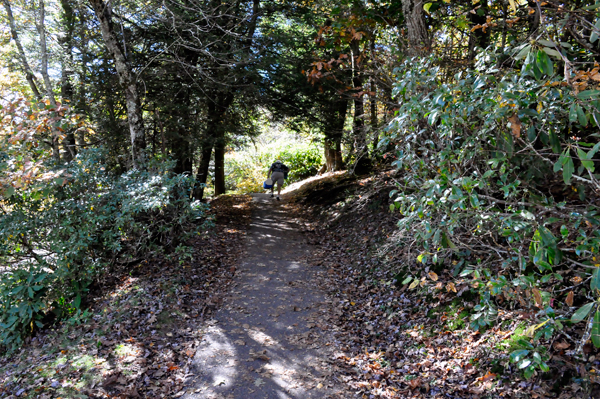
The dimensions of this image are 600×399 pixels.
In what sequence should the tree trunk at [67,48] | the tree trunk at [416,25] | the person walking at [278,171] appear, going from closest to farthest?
the tree trunk at [416,25]
the tree trunk at [67,48]
the person walking at [278,171]

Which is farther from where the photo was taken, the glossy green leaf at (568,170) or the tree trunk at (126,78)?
the tree trunk at (126,78)

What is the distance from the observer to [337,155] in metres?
17.0

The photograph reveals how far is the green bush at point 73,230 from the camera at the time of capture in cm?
655

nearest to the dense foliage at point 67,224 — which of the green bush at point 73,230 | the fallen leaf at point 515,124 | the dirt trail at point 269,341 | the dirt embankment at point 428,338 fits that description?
the green bush at point 73,230

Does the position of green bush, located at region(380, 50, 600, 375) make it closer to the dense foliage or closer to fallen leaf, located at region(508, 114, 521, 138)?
fallen leaf, located at region(508, 114, 521, 138)

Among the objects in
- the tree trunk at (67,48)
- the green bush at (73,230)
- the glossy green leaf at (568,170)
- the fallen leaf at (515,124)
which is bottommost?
the green bush at (73,230)

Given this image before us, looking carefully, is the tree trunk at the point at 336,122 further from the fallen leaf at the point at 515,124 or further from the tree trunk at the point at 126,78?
the fallen leaf at the point at 515,124

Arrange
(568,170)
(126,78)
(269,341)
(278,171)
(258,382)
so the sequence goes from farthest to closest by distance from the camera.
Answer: (278,171) < (126,78) < (269,341) < (258,382) < (568,170)

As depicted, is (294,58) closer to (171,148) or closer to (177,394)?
(171,148)

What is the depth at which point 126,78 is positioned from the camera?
26.3ft

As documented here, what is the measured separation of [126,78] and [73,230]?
348 centimetres

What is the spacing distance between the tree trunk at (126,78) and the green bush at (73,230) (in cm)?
95

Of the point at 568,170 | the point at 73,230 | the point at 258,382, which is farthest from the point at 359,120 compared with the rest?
the point at 568,170

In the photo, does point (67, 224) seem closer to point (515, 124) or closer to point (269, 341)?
point (269, 341)
